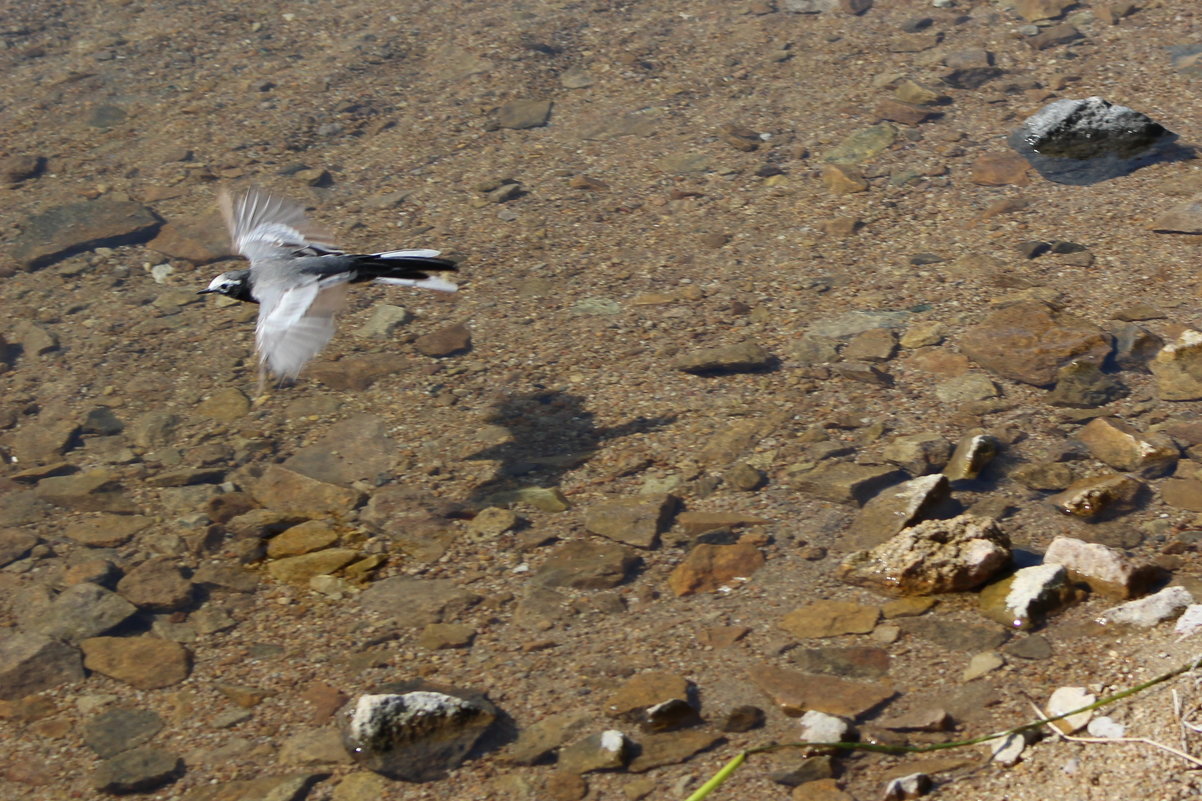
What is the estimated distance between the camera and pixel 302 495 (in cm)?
443

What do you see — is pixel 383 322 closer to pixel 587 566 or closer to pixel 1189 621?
pixel 587 566

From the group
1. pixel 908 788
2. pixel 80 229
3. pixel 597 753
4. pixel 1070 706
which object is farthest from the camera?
pixel 80 229

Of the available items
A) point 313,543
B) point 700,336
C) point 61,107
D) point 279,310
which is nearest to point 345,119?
point 61,107

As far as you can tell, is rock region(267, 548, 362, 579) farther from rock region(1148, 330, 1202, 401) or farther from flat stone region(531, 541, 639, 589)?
rock region(1148, 330, 1202, 401)

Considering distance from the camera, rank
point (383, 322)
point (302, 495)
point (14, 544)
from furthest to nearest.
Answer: point (383, 322)
point (302, 495)
point (14, 544)

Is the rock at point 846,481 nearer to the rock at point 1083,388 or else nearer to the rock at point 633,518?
the rock at point 633,518

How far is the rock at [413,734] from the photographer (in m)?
3.16

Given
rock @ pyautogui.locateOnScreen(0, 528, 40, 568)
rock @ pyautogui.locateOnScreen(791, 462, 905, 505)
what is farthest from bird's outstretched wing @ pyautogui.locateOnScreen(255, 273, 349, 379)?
rock @ pyautogui.locateOnScreen(791, 462, 905, 505)

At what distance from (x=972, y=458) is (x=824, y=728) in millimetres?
1436

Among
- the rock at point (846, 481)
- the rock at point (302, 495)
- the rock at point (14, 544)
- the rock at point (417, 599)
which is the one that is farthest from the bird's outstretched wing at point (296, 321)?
the rock at point (846, 481)

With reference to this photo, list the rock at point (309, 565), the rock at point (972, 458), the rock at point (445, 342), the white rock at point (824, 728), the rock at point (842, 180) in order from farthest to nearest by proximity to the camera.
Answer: the rock at point (842, 180), the rock at point (445, 342), the rock at point (972, 458), the rock at point (309, 565), the white rock at point (824, 728)

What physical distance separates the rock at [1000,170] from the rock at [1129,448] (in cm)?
202

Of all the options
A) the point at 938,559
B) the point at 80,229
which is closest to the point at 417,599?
the point at 938,559

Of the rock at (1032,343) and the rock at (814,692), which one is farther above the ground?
the rock at (814,692)
